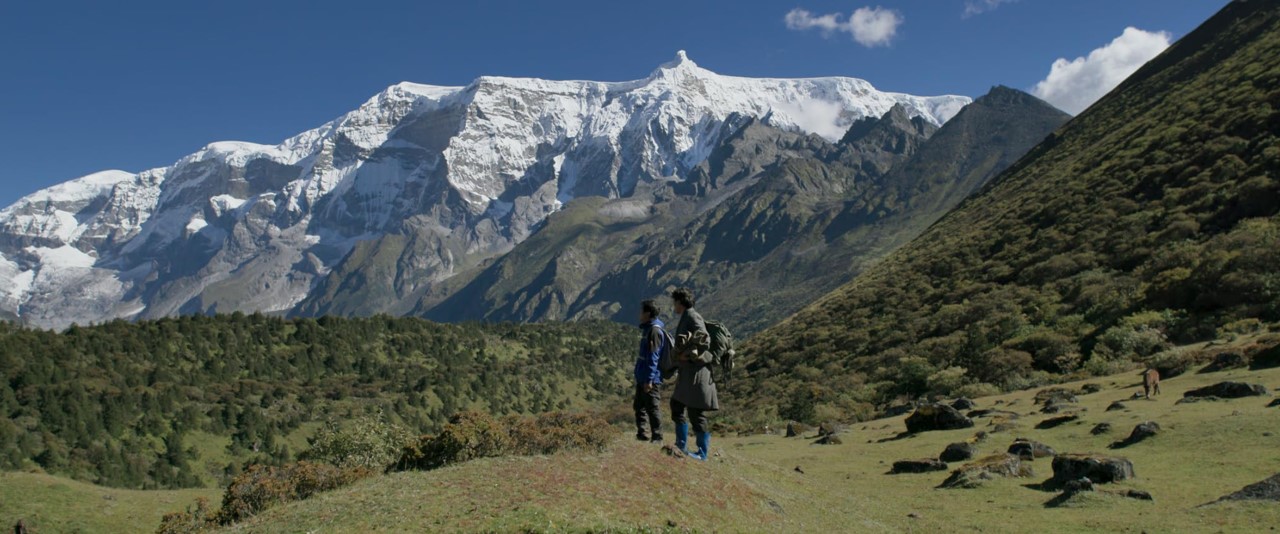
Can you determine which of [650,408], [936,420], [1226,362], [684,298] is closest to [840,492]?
[650,408]

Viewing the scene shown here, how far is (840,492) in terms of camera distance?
21.1 m

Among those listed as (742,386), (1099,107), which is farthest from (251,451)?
(1099,107)

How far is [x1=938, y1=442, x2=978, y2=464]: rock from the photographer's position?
24.9 meters

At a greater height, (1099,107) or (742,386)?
(1099,107)

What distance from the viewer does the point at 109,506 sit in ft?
118

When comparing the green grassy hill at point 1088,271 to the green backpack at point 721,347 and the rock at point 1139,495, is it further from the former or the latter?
the green backpack at point 721,347

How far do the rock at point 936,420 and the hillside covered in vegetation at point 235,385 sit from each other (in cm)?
7102

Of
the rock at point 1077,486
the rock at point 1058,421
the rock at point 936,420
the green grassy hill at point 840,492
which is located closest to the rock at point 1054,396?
the green grassy hill at point 840,492

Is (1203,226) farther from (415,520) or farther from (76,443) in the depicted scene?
(76,443)

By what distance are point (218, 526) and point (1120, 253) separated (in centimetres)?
6052

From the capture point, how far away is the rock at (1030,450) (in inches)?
914

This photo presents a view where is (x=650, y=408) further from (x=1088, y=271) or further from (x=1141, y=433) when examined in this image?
(x=1088, y=271)

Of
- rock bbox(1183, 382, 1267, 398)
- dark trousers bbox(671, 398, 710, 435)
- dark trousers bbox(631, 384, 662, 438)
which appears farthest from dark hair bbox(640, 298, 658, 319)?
rock bbox(1183, 382, 1267, 398)

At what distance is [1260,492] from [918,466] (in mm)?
9860
